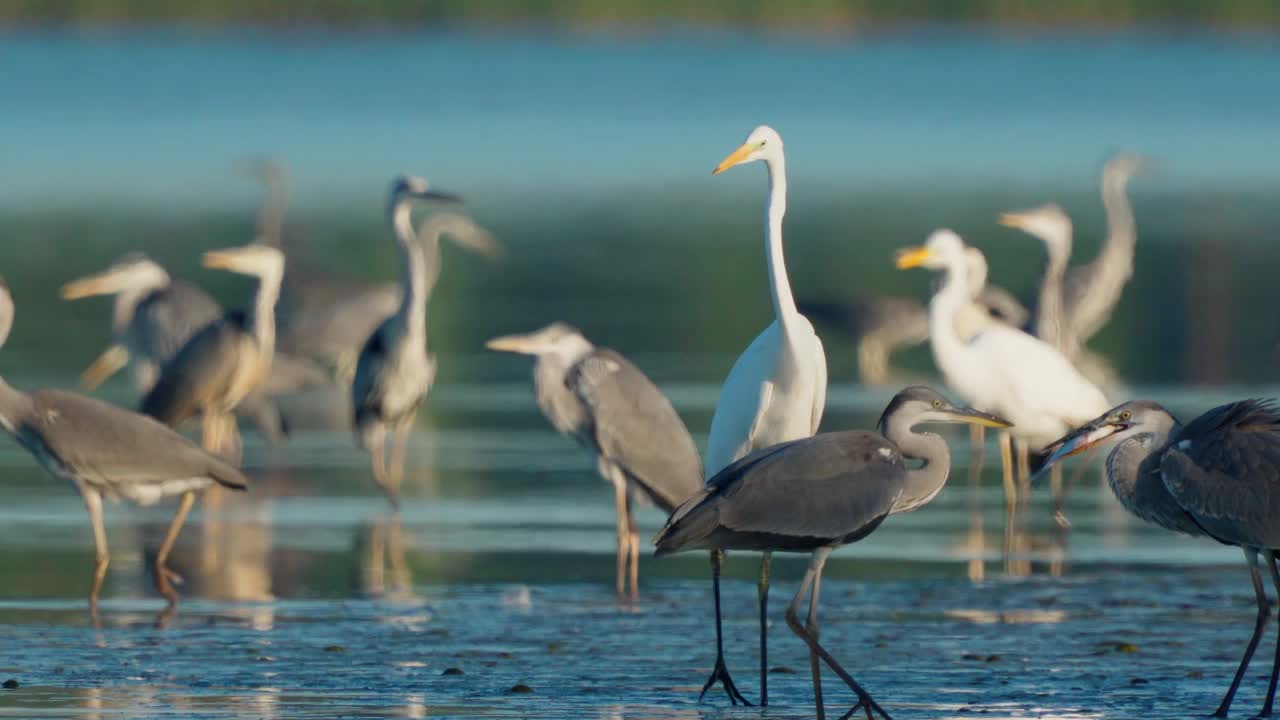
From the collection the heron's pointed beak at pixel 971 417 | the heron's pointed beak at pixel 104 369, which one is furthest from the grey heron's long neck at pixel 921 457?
the heron's pointed beak at pixel 104 369

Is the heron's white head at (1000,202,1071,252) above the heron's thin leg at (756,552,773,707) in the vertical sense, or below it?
above

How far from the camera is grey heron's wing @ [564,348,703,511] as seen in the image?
404 inches

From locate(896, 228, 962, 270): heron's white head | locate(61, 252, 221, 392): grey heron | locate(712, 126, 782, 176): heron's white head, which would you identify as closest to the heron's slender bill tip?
locate(712, 126, 782, 176): heron's white head

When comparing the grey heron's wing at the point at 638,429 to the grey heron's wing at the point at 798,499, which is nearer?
the grey heron's wing at the point at 798,499

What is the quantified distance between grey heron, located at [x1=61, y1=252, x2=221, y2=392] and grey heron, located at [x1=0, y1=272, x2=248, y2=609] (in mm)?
4939

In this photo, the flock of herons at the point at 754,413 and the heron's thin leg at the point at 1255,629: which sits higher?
the flock of herons at the point at 754,413

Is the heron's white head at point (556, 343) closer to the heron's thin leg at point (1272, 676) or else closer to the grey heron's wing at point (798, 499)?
the grey heron's wing at point (798, 499)

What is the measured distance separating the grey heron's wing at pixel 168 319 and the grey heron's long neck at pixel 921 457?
7983 mm

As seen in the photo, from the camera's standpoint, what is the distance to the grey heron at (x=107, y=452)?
386 inches

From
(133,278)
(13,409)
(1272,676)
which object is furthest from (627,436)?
(133,278)

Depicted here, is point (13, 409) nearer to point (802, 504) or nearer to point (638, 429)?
point (638, 429)

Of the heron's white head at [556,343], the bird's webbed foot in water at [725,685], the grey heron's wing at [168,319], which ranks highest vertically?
the grey heron's wing at [168,319]

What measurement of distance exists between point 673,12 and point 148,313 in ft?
200

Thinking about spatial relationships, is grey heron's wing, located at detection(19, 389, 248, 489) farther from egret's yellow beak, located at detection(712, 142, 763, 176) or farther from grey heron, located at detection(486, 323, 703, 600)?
egret's yellow beak, located at detection(712, 142, 763, 176)
